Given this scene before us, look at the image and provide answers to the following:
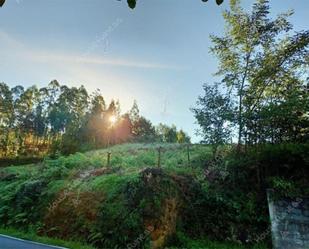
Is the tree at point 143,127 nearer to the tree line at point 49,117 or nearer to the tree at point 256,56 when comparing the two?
the tree line at point 49,117

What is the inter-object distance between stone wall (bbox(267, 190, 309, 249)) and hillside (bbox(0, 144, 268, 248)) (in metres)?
1.69

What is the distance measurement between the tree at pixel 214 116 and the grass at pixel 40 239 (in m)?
7.87

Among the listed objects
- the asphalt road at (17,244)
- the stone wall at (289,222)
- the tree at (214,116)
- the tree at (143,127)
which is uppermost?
the tree at (143,127)

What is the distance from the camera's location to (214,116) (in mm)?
16266

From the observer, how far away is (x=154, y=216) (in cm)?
1127

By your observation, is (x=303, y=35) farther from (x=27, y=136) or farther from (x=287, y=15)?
(x=27, y=136)

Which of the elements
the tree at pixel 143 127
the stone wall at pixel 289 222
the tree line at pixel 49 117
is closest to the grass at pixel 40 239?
the stone wall at pixel 289 222

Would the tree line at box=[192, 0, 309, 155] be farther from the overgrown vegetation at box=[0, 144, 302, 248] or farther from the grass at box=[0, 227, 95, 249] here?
A: the grass at box=[0, 227, 95, 249]

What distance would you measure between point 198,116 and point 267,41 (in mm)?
5117

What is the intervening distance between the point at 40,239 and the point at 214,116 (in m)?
9.42

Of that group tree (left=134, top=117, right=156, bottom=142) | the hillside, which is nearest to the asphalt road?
the hillside

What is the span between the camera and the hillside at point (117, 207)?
36.7ft

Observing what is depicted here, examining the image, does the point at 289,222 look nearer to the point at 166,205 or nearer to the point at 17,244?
the point at 166,205

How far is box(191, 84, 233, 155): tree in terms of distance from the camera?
621 inches
